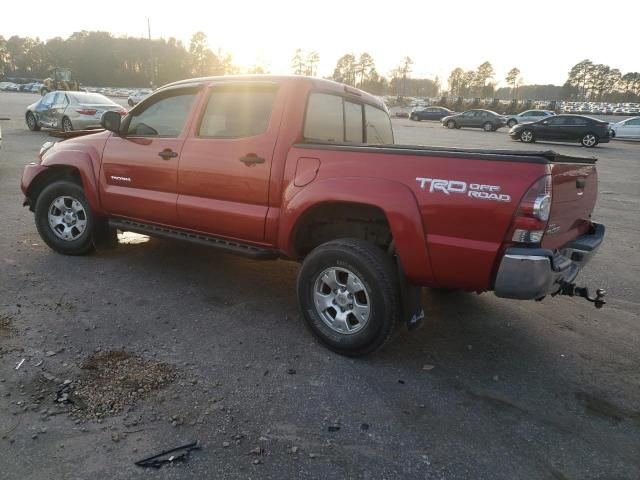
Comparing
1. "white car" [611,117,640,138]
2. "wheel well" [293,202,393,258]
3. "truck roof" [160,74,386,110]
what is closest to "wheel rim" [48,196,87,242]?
"truck roof" [160,74,386,110]

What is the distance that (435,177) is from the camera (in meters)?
2.77

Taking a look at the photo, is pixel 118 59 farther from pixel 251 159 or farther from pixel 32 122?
pixel 251 159

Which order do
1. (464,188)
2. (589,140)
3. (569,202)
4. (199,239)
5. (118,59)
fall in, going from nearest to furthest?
1. (464,188)
2. (569,202)
3. (199,239)
4. (589,140)
5. (118,59)

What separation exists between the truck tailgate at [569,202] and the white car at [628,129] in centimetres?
2636

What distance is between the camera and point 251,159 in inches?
139

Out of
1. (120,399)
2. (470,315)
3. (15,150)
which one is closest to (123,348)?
(120,399)

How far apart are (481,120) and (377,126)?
30.0 meters

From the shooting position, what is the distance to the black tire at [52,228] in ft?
15.8

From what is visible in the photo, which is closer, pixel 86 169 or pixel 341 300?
pixel 341 300

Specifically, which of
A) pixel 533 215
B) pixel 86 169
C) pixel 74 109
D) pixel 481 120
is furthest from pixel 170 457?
pixel 481 120

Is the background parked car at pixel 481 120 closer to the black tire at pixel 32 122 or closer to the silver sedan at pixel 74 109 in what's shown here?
the silver sedan at pixel 74 109

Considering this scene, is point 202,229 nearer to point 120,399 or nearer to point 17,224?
point 120,399

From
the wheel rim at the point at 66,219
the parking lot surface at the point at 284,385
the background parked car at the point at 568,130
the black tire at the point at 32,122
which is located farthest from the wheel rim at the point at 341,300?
the background parked car at the point at 568,130

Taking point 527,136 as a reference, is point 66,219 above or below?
below
